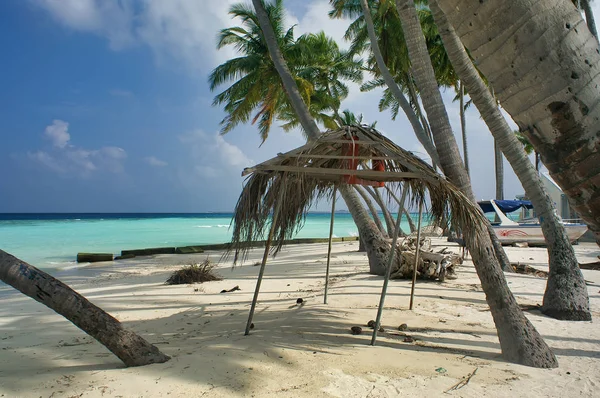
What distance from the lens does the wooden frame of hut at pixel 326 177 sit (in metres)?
4.19

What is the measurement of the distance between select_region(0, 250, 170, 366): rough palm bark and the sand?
249mm

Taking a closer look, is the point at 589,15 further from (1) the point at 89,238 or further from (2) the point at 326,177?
(1) the point at 89,238

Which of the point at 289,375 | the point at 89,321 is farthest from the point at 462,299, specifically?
the point at 89,321

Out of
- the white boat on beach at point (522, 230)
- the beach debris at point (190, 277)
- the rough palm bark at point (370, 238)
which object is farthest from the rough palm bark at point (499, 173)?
the beach debris at point (190, 277)

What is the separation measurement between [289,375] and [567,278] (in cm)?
425

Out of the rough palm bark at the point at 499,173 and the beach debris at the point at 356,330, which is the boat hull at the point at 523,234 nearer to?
the rough palm bark at the point at 499,173

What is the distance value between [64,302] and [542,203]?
19.2 feet

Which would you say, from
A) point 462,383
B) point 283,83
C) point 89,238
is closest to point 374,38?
point 283,83

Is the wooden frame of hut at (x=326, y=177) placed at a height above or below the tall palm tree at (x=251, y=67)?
below

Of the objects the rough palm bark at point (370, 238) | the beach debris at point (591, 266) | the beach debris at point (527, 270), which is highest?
the rough palm bark at point (370, 238)

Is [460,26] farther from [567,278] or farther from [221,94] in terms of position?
[221,94]

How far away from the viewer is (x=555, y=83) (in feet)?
4.67

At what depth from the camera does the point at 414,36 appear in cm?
629

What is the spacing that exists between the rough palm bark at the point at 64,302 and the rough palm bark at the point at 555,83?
3072 millimetres
